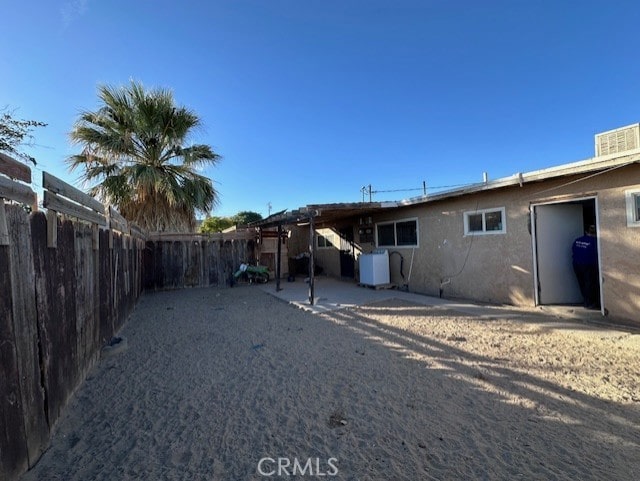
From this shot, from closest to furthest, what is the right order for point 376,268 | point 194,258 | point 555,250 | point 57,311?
point 57,311 < point 555,250 < point 376,268 < point 194,258

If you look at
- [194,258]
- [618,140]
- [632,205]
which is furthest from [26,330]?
[194,258]

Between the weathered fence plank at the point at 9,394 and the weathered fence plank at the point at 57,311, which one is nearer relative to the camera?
the weathered fence plank at the point at 9,394

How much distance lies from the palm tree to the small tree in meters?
3.10

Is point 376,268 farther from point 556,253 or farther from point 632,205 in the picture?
point 632,205

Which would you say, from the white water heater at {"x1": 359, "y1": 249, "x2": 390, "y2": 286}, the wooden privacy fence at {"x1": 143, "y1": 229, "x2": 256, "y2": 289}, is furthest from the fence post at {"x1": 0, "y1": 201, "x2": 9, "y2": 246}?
the wooden privacy fence at {"x1": 143, "y1": 229, "x2": 256, "y2": 289}

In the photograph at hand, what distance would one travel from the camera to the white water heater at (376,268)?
990 centimetres

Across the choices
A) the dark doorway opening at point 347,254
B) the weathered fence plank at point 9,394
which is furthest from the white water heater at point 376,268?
the weathered fence plank at point 9,394

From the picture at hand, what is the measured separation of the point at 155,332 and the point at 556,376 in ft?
20.0

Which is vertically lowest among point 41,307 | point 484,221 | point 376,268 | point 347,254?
point 376,268

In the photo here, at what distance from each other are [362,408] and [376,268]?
712 centimetres

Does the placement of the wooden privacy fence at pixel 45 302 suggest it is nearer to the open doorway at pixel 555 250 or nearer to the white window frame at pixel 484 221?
the white window frame at pixel 484 221

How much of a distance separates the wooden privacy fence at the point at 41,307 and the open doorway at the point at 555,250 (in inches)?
306

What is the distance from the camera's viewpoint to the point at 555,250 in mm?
6789

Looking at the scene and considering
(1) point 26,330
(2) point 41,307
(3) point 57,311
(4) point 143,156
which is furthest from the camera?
(4) point 143,156
